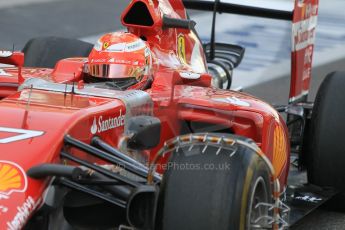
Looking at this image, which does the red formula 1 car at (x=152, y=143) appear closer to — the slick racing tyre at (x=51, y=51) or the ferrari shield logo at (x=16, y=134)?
the ferrari shield logo at (x=16, y=134)

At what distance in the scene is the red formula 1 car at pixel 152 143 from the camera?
415 cm

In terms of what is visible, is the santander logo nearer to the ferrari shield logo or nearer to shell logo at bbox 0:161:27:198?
the ferrari shield logo

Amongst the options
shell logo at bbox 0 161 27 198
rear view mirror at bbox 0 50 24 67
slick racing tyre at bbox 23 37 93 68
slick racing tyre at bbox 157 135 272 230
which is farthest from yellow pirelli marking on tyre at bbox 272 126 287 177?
slick racing tyre at bbox 23 37 93 68

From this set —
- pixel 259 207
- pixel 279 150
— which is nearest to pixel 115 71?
pixel 279 150

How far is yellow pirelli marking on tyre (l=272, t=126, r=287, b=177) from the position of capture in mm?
5586

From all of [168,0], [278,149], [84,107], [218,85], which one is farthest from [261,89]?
[84,107]

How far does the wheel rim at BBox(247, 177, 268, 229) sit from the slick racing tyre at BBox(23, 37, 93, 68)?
299 centimetres

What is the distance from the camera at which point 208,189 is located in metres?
4.15

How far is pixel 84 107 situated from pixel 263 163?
94 centimetres

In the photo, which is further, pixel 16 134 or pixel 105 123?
pixel 105 123

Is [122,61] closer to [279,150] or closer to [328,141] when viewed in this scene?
[279,150]

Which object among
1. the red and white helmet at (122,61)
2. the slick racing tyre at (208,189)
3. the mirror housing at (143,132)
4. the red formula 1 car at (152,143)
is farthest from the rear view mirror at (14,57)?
the slick racing tyre at (208,189)

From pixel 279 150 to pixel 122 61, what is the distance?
107cm

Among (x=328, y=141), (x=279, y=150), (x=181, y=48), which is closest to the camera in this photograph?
(x=279, y=150)
